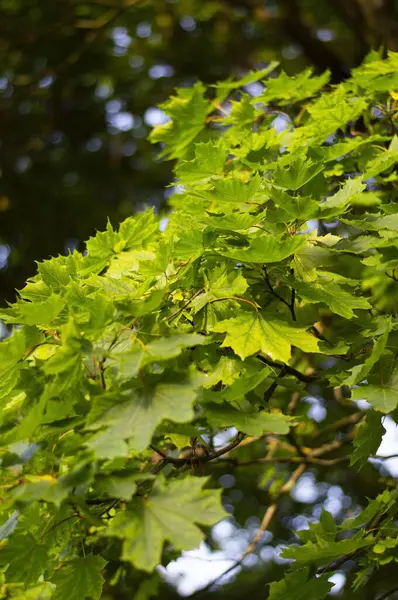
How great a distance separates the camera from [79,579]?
1.32 m

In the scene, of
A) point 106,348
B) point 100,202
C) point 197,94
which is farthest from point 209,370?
point 100,202

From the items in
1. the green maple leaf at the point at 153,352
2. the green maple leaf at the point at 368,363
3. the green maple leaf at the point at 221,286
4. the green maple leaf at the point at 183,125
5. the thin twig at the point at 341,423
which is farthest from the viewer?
the thin twig at the point at 341,423

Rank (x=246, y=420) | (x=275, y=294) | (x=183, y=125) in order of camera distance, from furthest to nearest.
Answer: (x=183, y=125) < (x=275, y=294) < (x=246, y=420)

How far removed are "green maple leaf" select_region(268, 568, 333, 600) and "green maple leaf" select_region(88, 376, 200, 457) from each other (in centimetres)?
57

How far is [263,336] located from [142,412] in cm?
33

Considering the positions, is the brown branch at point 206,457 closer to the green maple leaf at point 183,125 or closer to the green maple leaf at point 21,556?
the green maple leaf at point 21,556

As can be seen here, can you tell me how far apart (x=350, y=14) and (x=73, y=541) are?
365 cm

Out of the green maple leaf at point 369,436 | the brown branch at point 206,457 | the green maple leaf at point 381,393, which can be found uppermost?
the green maple leaf at point 381,393

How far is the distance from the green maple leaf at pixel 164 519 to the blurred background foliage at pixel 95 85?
13.2ft

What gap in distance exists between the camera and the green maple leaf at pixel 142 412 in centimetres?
103

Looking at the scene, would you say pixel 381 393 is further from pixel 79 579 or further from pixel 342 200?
pixel 79 579

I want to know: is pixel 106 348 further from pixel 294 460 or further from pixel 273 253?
pixel 294 460

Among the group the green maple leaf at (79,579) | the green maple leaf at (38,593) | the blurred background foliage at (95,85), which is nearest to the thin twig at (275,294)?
the green maple leaf at (79,579)

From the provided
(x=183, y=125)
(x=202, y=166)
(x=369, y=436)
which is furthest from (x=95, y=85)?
(x=369, y=436)
